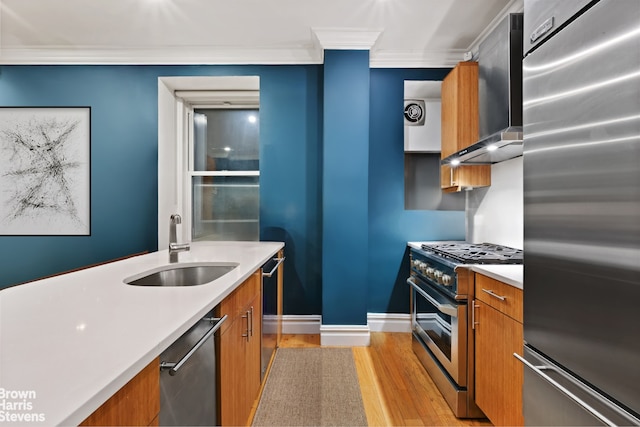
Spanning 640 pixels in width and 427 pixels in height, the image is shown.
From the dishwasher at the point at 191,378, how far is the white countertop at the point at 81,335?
0.31 ft

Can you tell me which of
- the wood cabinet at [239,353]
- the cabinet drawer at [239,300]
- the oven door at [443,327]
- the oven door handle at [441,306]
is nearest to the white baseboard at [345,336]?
the oven door at [443,327]

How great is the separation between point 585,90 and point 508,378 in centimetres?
122

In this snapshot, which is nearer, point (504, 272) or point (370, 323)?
point (504, 272)

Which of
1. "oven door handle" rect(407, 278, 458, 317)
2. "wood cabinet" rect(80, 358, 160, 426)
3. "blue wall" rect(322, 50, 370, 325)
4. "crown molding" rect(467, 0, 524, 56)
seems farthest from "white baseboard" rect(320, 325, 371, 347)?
"crown molding" rect(467, 0, 524, 56)

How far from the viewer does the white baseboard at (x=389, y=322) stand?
2990mm

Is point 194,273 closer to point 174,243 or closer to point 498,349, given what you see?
point 174,243

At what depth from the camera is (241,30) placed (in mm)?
2645

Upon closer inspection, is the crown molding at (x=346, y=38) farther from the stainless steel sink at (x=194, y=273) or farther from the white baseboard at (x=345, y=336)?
the white baseboard at (x=345, y=336)

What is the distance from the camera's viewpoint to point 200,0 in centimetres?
228

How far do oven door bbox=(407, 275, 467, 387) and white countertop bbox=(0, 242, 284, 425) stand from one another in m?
1.29

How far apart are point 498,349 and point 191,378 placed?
137 centimetres

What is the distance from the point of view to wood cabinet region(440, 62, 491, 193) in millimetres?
2336

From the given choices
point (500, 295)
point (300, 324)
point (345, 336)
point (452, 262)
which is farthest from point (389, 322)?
point (500, 295)

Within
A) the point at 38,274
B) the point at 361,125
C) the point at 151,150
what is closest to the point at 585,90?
the point at 361,125
